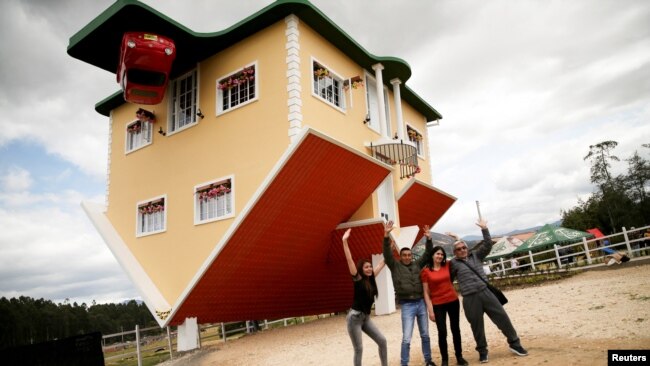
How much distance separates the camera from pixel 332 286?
629 inches

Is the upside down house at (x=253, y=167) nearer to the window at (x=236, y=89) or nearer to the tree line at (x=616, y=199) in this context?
the window at (x=236, y=89)

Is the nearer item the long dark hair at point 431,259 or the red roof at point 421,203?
the long dark hair at point 431,259

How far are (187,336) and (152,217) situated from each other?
4.66m

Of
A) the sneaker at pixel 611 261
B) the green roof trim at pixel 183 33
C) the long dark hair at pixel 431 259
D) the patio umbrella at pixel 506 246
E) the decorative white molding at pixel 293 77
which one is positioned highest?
the green roof trim at pixel 183 33

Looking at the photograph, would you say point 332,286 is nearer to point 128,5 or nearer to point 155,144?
point 155,144

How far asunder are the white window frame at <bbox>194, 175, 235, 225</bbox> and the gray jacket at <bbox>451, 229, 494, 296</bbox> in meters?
7.35

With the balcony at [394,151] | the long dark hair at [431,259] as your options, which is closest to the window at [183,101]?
the balcony at [394,151]

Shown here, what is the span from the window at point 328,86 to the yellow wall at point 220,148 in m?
0.27

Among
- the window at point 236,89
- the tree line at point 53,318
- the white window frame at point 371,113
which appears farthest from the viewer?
the tree line at point 53,318

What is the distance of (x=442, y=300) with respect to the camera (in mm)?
6418

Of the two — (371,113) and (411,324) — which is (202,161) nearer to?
(371,113)

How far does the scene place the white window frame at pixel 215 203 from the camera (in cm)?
1260

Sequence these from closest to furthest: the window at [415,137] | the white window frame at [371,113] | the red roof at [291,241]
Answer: the red roof at [291,241]
the white window frame at [371,113]
the window at [415,137]

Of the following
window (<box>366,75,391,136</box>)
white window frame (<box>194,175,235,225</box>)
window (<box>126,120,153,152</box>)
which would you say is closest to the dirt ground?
white window frame (<box>194,175,235,225</box>)
